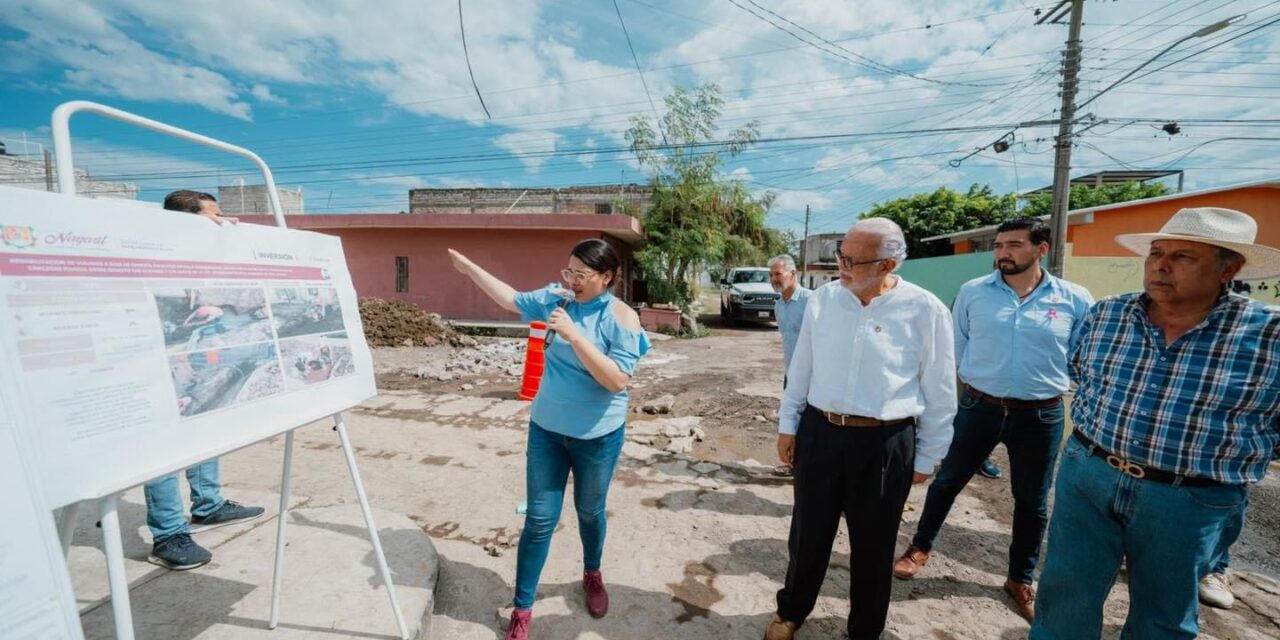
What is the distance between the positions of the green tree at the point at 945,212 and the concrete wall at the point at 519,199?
1266cm

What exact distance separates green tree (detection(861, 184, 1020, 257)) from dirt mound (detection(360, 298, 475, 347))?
709 inches

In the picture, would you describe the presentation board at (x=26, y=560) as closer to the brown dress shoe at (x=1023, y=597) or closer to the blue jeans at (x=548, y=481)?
the blue jeans at (x=548, y=481)

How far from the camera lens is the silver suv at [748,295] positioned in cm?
1667

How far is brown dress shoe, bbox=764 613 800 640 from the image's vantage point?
2.33m

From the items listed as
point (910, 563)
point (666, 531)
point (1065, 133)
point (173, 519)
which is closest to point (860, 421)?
point (910, 563)

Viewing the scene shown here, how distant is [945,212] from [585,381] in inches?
1004

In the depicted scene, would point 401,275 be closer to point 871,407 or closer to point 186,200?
point 186,200

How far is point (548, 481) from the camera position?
220cm

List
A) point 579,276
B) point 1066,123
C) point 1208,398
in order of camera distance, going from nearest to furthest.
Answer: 1. point 1208,398
2. point 579,276
3. point 1066,123

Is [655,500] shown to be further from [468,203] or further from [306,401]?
[468,203]

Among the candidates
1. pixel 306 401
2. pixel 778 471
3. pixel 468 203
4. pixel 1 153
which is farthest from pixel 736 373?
pixel 1 153

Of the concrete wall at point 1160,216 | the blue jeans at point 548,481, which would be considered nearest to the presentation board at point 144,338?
the blue jeans at point 548,481

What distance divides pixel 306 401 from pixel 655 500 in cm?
260

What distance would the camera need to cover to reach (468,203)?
27891mm
